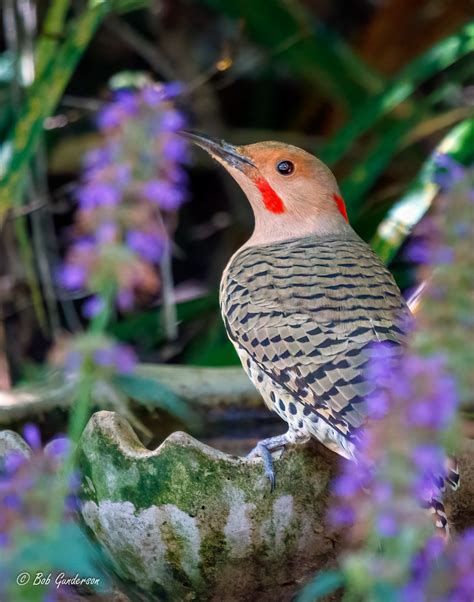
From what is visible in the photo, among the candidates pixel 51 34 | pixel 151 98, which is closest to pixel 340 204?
pixel 51 34

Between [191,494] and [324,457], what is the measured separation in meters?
0.34

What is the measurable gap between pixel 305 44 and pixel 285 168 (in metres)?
1.50

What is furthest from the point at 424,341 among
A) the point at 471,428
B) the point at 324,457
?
the point at 471,428

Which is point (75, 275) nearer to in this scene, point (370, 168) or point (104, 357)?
point (104, 357)

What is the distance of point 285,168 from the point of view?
10.4ft

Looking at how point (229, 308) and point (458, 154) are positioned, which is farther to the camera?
point (458, 154)

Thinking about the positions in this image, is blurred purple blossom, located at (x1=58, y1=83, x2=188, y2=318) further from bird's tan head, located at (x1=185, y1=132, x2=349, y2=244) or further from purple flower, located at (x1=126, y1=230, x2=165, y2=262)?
bird's tan head, located at (x1=185, y1=132, x2=349, y2=244)

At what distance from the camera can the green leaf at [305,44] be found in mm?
4469

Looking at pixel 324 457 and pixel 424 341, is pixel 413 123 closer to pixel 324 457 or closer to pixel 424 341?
pixel 324 457

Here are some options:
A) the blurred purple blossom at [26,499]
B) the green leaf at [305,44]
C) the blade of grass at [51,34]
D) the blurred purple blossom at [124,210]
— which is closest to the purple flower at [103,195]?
the blurred purple blossom at [124,210]

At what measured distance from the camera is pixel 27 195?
436 cm

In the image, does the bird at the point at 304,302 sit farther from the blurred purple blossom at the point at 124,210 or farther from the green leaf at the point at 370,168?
the blurred purple blossom at the point at 124,210

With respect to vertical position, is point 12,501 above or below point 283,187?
above

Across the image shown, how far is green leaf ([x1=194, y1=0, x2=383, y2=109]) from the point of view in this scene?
4.47 meters
